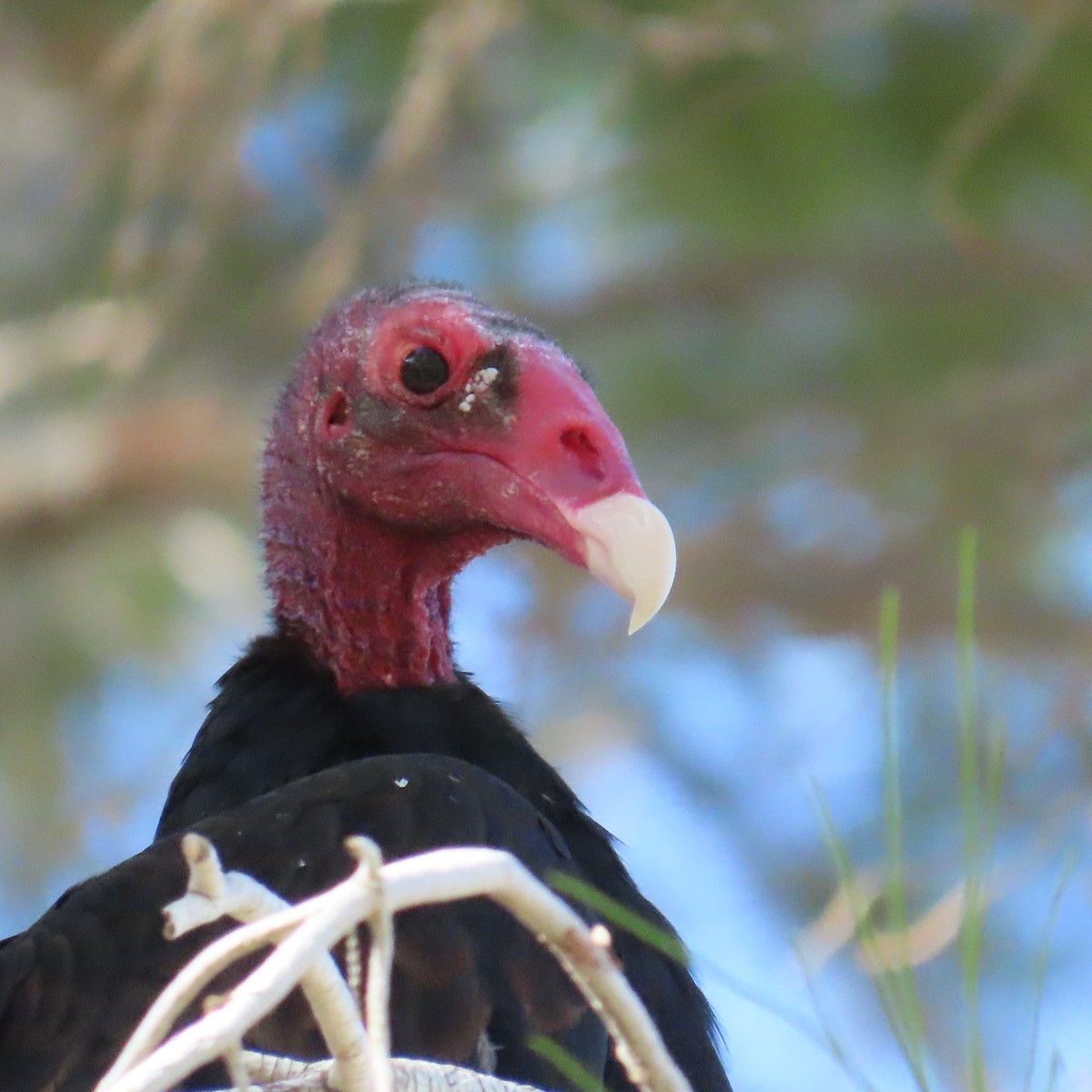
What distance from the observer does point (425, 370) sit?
2.57 metres

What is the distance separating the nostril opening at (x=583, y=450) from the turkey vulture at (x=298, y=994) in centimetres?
42

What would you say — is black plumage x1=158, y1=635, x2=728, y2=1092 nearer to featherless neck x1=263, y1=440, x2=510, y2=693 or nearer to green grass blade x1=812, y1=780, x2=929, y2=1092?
featherless neck x1=263, y1=440, x2=510, y2=693

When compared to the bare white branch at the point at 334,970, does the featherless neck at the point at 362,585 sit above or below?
above

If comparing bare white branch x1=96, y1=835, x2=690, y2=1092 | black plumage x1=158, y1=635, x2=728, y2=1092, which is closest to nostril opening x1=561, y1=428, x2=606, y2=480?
black plumage x1=158, y1=635, x2=728, y2=1092

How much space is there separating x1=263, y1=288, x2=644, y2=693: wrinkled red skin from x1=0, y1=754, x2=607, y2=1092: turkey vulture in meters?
0.43

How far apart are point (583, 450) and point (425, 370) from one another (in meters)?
0.27

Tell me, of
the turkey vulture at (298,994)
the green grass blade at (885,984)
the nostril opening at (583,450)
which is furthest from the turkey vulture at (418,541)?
the green grass blade at (885,984)

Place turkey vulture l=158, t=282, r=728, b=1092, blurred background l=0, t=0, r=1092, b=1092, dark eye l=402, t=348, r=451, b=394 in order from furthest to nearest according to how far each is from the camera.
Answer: blurred background l=0, t=0, r=1092, b=1092
dark eye l=402, t=348, r=451, b=394
turkey vulture l=158, t=282, r=728, b=1092

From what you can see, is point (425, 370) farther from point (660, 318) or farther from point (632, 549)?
point (660, 318)

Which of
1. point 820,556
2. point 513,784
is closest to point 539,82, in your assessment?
point 820,556

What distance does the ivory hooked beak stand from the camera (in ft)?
7.16

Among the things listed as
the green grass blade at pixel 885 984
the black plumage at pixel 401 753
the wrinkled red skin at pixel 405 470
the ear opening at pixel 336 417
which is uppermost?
the ear opening at pixel 336 417

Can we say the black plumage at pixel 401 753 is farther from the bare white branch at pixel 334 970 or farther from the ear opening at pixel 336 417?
the bare white branch at pixel 334 970

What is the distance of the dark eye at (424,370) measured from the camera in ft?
8.38
